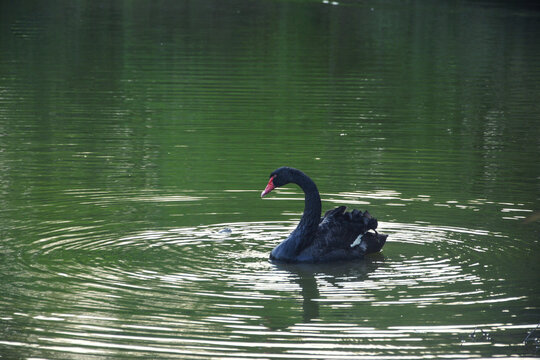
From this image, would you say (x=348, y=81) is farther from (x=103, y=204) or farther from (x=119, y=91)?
(x=103, y=204)

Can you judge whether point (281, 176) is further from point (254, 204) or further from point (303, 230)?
point (254, 204)

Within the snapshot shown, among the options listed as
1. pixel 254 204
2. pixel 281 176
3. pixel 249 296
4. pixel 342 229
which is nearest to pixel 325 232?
pixel 342 229

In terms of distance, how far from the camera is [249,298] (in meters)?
10.6

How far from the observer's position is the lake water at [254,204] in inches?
380

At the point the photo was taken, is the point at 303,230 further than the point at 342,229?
No

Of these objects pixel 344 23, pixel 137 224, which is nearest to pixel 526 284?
pixel 137 224

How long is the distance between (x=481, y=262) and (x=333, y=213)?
1.83m

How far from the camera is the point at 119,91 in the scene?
92.3ft

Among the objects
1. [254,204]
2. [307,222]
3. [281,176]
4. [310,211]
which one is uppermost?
[281,176]

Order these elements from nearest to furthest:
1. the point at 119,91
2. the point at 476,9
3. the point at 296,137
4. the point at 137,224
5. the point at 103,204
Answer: the point at 137,224, the point at 103,204, the point at 296,137, the point at 119,91, the point at 476,9

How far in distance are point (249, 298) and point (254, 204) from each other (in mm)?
4616

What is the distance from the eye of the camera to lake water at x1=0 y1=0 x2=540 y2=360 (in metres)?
Result: 9.66

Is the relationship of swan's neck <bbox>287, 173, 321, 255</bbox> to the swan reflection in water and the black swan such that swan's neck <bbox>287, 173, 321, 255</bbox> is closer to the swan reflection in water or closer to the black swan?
the black swan

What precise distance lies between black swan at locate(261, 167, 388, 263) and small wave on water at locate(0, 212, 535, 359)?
0.48 feet
